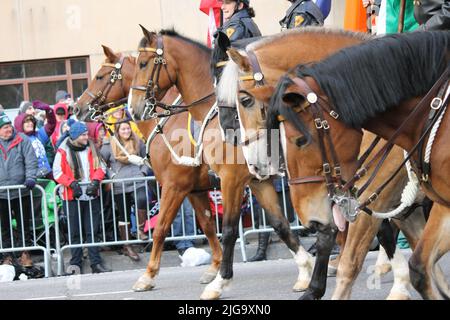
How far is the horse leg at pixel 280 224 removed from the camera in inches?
413

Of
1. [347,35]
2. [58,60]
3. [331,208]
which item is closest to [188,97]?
[347,35]

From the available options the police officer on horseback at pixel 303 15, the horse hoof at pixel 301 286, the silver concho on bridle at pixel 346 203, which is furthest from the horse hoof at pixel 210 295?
the silver concho on bridle at pixel 346 203

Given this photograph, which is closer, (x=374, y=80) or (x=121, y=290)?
(x=374, y=80)

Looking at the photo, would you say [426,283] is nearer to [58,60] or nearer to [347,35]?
[347,35]

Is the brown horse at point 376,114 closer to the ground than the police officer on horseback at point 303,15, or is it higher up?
closer to the ground

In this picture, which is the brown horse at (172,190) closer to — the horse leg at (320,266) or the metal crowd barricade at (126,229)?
the metal crowd barricade at (126,229)

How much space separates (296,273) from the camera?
469 inches

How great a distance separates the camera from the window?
2012 centimetres

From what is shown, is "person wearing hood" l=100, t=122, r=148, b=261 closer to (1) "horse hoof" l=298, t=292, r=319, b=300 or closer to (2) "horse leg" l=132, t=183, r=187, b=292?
(2) "horse leg" l=132, t=183, r=187, b=292

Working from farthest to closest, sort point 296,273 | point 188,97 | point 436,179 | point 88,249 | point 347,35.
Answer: point 88,249 < point 296,273 < point 188,97 < point 347,35 < point 436,179

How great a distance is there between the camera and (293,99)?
683cm

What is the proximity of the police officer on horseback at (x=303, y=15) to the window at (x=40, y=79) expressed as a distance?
9.75 meters

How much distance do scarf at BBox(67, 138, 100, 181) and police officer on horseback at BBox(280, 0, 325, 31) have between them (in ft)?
13.6

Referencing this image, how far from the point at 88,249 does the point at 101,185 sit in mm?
852
